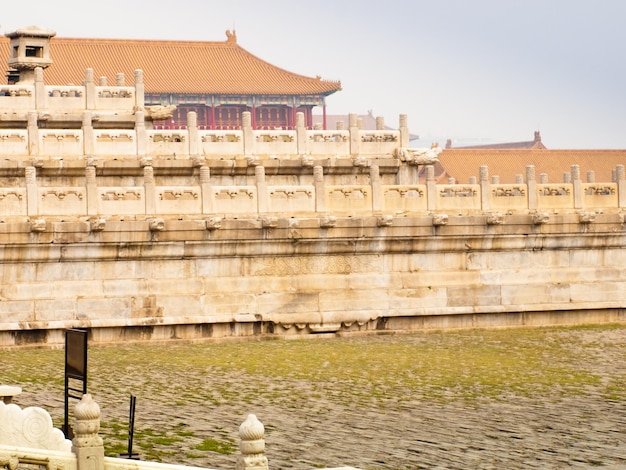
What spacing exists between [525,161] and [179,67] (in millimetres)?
20117

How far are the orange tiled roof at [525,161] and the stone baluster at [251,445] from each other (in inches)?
2442

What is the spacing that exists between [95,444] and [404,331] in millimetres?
16936

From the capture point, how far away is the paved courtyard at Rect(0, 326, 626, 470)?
1766cm

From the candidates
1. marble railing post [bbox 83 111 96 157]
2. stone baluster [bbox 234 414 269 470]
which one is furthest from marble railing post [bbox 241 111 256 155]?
stone baluster [bbox 234 414 269 470]

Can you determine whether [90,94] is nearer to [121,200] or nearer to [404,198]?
[121,200]

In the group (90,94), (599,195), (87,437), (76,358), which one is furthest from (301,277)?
(87,437)

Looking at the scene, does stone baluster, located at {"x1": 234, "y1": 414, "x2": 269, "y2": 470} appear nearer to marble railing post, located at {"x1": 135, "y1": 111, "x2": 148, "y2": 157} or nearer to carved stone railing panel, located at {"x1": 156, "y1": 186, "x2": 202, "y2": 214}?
carved stone railing panel, located at {"x1": 156, "y1": 186, "x2": 202, "y2": 214}

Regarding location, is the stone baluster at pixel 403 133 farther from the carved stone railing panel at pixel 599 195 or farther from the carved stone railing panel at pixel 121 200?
the carved stone railing panel at pixel 121 200

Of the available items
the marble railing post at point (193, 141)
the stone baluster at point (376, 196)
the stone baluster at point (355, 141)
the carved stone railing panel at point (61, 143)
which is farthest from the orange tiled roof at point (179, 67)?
the stone baluster at point (376, 196)

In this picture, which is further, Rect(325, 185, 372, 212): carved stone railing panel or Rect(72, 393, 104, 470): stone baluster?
Rect(325, 185, 372, 212): carved stone railing panel

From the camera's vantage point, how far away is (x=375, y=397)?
2184 centimetres

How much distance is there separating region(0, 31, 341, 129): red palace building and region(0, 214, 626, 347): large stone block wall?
4407 centimetres

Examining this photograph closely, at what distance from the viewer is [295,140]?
34.7 metres

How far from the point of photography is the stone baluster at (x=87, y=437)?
14.0 m
